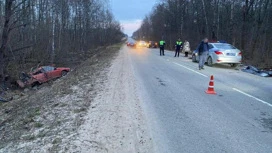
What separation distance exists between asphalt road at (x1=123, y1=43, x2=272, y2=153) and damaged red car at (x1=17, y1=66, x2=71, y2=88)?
9.22 meters

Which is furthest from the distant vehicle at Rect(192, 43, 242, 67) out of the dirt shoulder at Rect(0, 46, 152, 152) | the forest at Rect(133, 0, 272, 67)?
the dirt shoulder at Rect(0, 46, 152, 152)

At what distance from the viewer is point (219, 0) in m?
44.7

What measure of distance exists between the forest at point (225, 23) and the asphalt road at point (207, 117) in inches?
429

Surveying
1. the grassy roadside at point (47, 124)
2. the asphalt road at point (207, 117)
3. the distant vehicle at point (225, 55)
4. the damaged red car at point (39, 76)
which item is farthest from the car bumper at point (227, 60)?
the grassy roadside at point (47, 124)

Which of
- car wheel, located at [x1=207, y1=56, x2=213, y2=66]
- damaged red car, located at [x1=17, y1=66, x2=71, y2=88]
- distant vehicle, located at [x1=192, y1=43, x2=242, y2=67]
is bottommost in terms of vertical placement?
damaged red car, located at [x1=17, y1=66, x2=71, y2=88]

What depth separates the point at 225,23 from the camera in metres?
43.2

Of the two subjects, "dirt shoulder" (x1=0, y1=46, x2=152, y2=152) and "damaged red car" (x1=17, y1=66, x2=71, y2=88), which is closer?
"dirt shoulder" (x1=0, y1=46, x2=152, y2=152)

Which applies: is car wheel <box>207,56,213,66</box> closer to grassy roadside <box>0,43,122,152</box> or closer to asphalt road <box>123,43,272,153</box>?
asphalt road <box>123,43,272,153</box>

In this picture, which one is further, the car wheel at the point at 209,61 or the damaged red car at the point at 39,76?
the car wheel at the point at 209,61

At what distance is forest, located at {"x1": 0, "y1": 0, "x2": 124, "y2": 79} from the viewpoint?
737 inches

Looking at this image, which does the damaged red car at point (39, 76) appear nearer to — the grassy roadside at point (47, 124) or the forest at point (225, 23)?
the grassy roadside at point (47, 124)

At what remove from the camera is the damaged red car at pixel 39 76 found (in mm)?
17267

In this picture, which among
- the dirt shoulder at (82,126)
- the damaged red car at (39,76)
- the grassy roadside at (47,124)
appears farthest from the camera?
the damaged red car at (39,76)

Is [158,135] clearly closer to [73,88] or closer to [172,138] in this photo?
[172,138]
